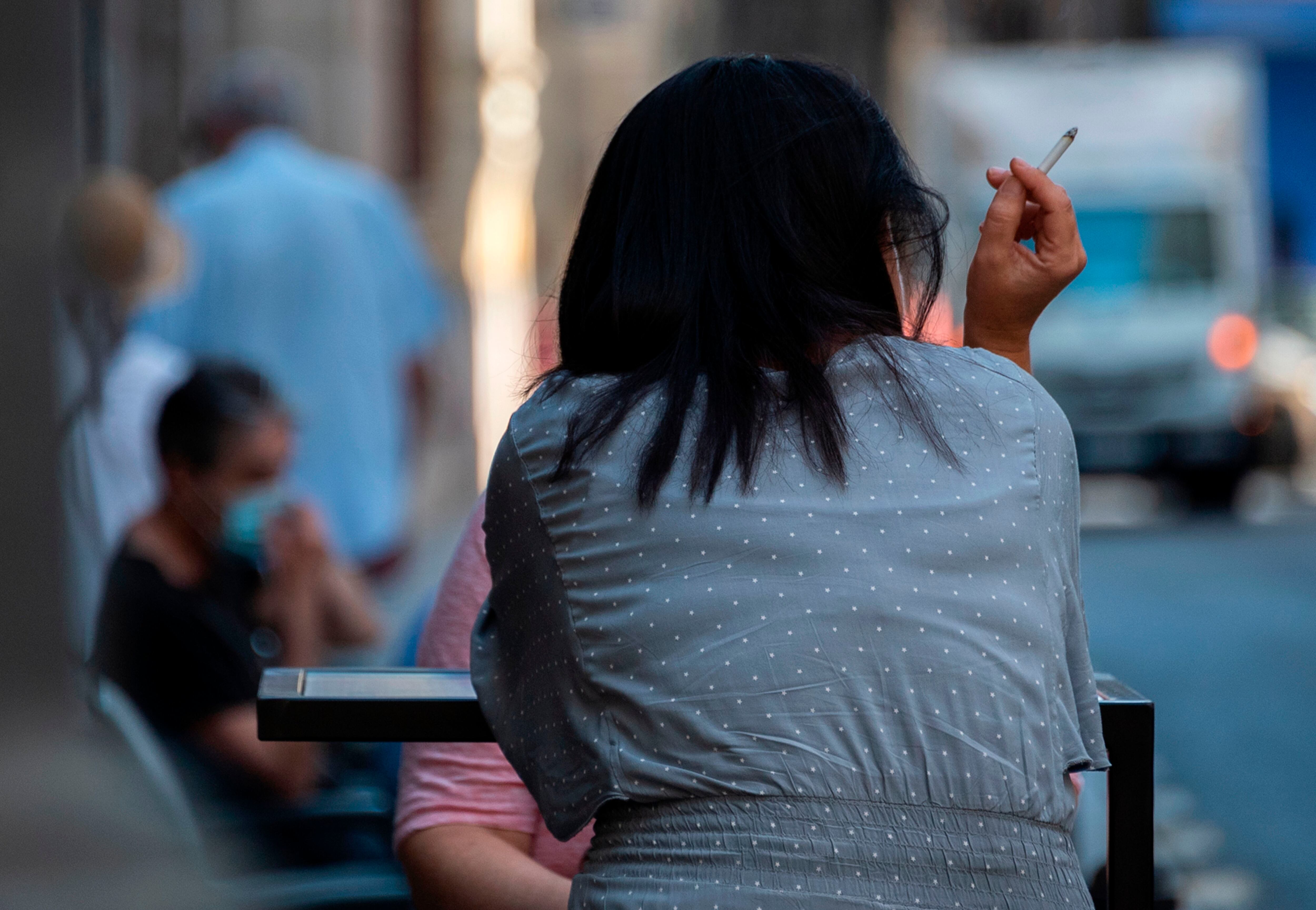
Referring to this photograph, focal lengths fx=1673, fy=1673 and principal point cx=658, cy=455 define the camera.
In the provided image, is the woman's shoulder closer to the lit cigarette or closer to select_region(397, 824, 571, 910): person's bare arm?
the lit cigarette

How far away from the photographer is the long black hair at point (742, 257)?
4.72 feet

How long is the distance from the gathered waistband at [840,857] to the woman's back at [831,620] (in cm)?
1

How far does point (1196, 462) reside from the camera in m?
12.4

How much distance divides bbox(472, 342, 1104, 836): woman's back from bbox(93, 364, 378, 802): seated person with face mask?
69.4 inches

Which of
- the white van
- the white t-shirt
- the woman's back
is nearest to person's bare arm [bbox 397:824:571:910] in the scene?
the woman's back

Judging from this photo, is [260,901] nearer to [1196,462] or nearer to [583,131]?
[1196,462]

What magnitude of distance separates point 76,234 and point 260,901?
4.91ft

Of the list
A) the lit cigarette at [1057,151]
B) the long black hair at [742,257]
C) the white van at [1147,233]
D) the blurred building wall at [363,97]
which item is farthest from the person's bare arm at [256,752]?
the white van at [1147,233]

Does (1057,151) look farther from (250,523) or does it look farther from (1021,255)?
(250,523)

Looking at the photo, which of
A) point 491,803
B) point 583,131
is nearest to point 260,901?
point 491,803

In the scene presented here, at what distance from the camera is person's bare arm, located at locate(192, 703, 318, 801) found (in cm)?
305

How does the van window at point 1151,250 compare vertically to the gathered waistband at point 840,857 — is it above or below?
below

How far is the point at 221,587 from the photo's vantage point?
347 centimetres

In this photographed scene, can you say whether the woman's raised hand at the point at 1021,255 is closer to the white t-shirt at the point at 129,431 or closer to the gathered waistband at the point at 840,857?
the gathered waistband at the point at 840,857
